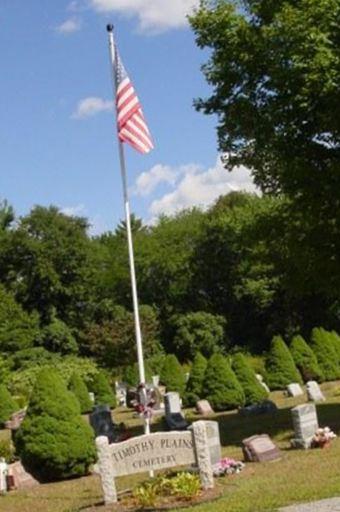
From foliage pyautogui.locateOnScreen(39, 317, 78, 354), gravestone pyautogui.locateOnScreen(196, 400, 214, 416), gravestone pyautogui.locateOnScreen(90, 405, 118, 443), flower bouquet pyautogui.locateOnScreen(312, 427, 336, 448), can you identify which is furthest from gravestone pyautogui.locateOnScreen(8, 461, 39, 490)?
foliage pyautogui.locateOnScreen(39, 317, 78, 354)

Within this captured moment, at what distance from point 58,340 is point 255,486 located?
4175 centimetres

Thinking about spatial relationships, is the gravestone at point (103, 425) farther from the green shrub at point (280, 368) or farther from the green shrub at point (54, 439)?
the green shrub at point (280, 368)

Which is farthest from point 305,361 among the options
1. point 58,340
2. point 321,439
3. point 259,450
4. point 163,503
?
point 163,503

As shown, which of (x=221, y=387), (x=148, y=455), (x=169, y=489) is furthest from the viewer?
(x=221, y=387)

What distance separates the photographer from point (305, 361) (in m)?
35.5

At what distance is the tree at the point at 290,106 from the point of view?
→ 16094 mm

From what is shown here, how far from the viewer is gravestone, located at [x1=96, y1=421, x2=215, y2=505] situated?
12.0m

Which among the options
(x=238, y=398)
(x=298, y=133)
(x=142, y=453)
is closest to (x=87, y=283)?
(x=238, y=398)

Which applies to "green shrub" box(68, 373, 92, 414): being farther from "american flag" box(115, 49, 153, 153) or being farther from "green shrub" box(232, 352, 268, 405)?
"american flag" box(115, 49, 153, 153)

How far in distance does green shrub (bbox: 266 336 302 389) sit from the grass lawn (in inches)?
542

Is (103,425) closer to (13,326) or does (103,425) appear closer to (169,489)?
(169,489)

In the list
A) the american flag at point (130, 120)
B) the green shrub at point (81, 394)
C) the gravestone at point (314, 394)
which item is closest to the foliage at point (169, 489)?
the american flag at point (130, 120)

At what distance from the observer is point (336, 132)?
1722 cm

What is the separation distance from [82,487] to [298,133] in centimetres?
831
